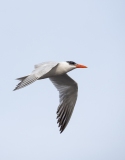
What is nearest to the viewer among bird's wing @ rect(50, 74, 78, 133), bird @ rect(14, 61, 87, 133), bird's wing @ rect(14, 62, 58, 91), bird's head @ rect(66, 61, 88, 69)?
bird's wing @ rect(14, 62, 58, 91)

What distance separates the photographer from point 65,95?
14.5 metres

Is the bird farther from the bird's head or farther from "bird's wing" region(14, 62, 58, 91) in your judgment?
"bird's wing" region(14, 62, 58, 91)

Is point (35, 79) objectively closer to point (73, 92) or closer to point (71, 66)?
point (71, 66)

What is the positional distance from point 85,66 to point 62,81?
4.71 feet

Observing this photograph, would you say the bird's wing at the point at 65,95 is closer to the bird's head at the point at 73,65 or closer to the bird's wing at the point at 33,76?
the bird's head at the point at 73,65

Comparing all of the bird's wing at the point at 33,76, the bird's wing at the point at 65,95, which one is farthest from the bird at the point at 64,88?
the bird's wing at the point at 33,76

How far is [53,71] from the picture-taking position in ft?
43.0

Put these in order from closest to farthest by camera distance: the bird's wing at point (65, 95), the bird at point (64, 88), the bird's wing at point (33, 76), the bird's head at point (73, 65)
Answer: the bird's wing at point (33, 76), the bird at point (64, 88), the bird's head at point (73, 65), the bird's wing at point (65, 95)

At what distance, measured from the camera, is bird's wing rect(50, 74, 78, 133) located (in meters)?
14.0

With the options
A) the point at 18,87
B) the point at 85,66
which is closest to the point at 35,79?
the point at 18,87

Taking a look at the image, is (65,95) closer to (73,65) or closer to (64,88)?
(64,88)

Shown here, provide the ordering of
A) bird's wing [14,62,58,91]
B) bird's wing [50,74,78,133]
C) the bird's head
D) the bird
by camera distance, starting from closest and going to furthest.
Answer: bird's wing [14,62,58,91] → the bird → the bird's head → bird's wing [50,74,78,133]

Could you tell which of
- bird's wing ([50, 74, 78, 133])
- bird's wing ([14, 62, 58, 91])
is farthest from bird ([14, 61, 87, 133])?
bird's wing ([14, 62, 58, 91])

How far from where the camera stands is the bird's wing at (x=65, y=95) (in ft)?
46.0
